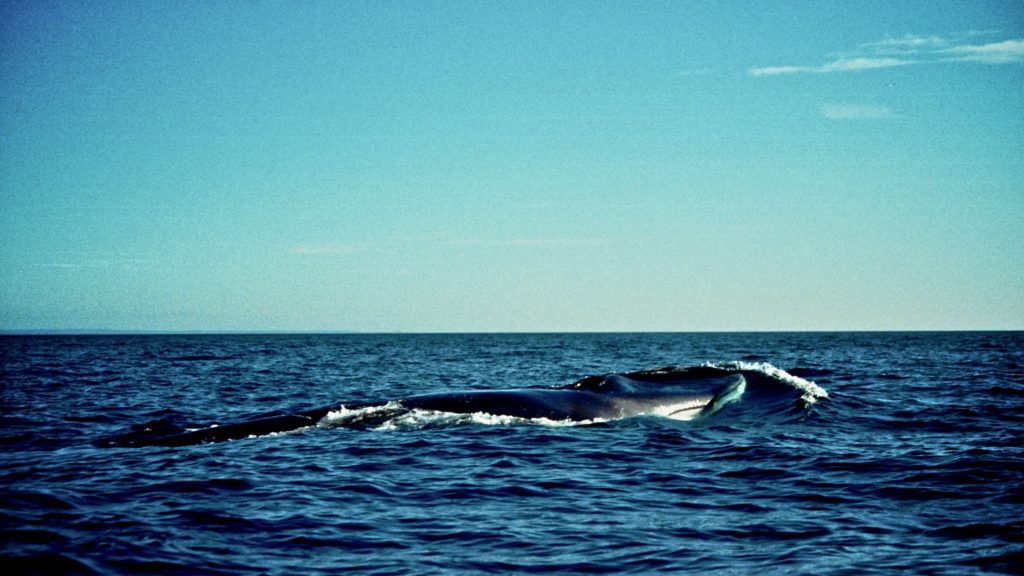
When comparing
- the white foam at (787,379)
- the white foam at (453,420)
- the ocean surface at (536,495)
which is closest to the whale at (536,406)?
the white foam at (453,420)

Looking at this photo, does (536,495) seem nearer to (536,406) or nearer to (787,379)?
(536,406)

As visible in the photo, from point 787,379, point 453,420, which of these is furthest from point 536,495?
point 787,379

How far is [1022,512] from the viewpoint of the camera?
28.9 feet

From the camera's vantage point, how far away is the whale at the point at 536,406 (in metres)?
14.5

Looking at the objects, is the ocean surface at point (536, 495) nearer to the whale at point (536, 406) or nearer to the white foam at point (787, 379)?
the whale at point (536, 406)

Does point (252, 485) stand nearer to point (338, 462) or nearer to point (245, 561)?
point (338, 462)

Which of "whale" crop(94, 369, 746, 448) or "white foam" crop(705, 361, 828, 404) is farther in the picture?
"white foam" crop(705, 361, 828, 404)

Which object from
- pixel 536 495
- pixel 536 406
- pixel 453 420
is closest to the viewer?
pixel 536 495

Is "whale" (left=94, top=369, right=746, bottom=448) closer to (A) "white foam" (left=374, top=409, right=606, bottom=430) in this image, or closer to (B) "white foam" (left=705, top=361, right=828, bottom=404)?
(A) "white foam" (left=374, top=409, right=606, bottom=430)

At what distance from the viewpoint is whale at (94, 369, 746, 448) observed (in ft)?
47.6

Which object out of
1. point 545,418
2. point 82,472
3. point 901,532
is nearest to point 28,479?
point 82,472

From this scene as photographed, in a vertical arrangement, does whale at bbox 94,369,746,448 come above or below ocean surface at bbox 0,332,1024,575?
above

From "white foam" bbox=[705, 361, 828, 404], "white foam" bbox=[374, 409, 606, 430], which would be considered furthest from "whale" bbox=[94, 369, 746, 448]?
"white foam" bbox=[705, 361, 828, 404]

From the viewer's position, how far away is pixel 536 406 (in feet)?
51.8
